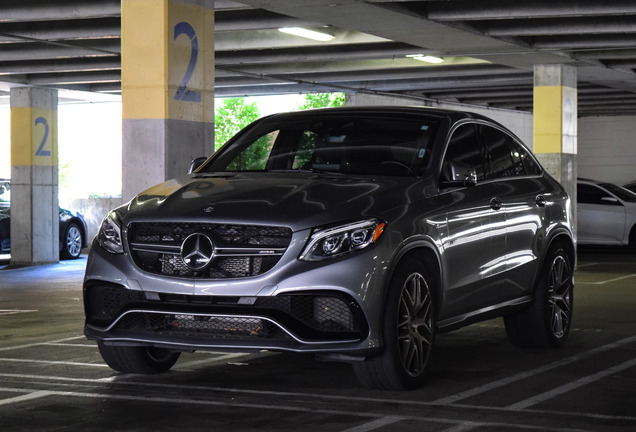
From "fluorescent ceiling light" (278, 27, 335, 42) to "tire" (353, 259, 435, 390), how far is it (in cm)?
1125

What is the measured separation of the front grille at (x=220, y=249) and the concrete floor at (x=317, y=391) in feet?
2.50

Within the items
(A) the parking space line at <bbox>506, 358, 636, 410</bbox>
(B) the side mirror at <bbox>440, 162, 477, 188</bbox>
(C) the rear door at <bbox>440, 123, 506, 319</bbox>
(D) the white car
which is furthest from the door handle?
(D) the white car

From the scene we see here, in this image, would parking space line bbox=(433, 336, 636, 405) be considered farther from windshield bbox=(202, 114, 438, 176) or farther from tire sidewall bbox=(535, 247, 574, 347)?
windshield bbox=(202, 114, 438, 176)

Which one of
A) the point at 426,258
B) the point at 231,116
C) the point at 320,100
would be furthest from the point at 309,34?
the point at 231,116

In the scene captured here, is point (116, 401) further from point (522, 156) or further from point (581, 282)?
point (581, 282)

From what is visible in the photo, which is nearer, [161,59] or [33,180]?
[161,59]

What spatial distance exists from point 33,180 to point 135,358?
1654 centimetres

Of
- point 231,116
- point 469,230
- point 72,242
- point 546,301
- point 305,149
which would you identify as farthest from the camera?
point 231,116

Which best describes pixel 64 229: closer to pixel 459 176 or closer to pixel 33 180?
pixel 33 180

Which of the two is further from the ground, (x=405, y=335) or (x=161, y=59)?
(x=161, y=59)

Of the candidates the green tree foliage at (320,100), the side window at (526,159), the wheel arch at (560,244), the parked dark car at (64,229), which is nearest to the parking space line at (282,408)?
the wheel arch at (560,244)

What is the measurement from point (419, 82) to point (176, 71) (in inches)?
599

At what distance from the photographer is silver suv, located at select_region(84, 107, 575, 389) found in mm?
6391

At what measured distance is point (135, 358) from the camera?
7.45m
